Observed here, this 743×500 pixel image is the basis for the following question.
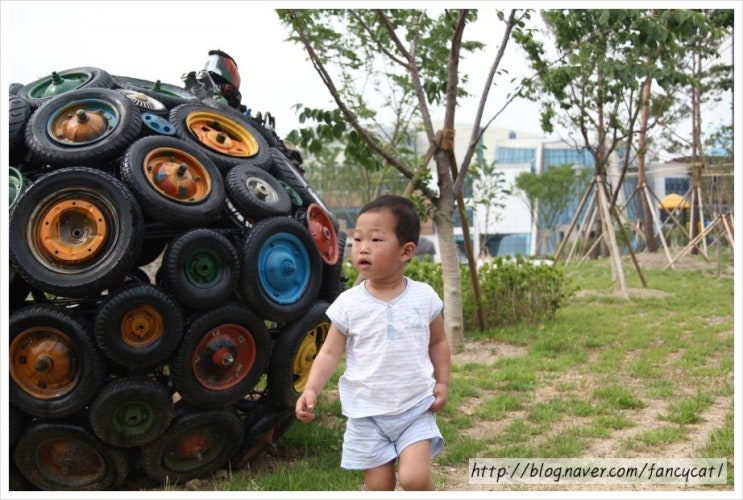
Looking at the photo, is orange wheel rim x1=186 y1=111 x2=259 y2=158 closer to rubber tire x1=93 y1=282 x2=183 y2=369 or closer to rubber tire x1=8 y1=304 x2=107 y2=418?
rubber tire x1=93 y1=282 x2=183 y2=369

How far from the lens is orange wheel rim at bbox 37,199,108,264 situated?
3584 mm

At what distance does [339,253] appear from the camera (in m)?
4.72

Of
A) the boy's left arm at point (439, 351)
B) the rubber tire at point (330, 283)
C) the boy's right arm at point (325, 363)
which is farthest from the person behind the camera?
the rubber tire at point (330, 283)

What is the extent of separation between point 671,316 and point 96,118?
8.95m

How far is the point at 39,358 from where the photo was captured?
3.56 meters

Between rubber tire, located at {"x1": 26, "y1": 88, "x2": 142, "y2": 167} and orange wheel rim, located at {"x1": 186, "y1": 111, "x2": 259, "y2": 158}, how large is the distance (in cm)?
36

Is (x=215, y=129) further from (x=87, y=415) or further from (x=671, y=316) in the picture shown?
(x=671, y=316)

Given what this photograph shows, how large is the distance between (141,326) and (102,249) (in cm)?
40

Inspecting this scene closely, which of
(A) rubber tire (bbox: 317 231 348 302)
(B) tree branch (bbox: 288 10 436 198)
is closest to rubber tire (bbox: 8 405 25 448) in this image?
(A) rubber tire (bbox: 317 231 348 302)

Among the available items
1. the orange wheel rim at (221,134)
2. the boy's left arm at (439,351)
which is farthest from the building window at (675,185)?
the boy's left arm at (439,351)

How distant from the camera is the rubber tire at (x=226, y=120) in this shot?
4152mm

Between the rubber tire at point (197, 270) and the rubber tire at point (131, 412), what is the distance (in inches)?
17.5

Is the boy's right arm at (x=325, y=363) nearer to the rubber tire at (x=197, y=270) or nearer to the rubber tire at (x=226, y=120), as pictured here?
the rubber tire at (x=197, y=270)

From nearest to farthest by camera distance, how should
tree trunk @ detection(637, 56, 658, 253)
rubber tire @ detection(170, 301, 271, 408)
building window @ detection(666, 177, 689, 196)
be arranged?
rubber tire @ detection(170, 301, 271, 408) → tree trunk @ detection(637, 56, 658, 253) → building window @ detection(666, 177, 689, 196)
